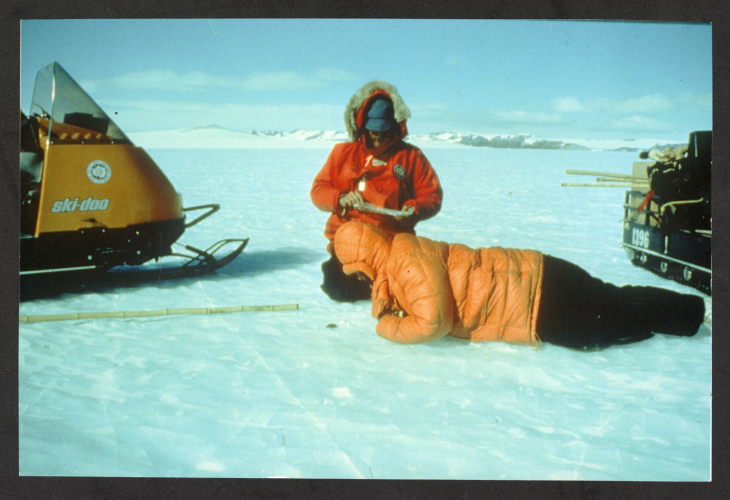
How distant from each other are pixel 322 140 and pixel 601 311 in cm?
138

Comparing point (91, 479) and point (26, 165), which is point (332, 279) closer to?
point (91, 479)

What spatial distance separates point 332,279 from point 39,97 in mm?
1492

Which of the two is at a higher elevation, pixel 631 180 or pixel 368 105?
pixel 368 105

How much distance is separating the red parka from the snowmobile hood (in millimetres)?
399

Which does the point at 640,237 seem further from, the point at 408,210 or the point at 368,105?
the point at 368,105

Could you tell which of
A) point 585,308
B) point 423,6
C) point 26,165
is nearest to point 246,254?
point 26,165

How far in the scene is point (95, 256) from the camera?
235 centimetres

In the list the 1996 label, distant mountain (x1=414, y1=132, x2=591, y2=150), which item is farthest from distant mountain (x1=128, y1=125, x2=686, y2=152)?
the 1996 label

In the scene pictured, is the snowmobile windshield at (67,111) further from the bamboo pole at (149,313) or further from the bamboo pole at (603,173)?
the bamboo pole at (603,173)

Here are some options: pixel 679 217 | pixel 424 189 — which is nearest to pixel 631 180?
pixel 679 217

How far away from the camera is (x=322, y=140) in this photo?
2.35 metres

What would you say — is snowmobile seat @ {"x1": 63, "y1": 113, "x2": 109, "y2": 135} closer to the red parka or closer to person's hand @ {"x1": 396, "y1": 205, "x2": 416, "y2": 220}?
the red parka

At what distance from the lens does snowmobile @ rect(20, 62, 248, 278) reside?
2.21 meters

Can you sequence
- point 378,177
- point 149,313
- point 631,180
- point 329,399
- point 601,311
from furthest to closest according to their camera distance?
point 631,180 → point 378,177 → point 149,313 → point 601,311 → point 329,399
